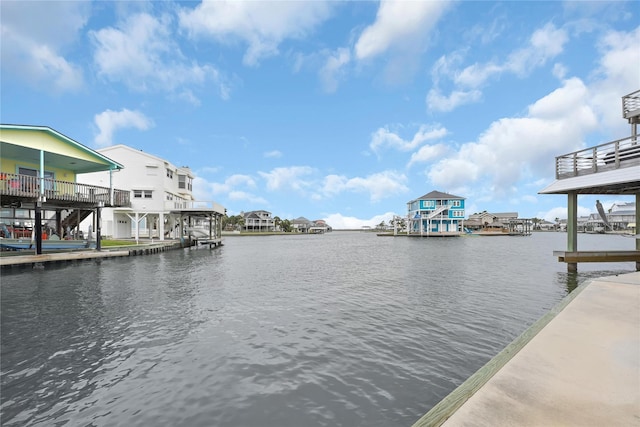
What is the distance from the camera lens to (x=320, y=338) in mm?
7730

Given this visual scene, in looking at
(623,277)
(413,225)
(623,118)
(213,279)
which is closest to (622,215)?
(413,225)

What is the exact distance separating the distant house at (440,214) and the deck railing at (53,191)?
68647 millimetres

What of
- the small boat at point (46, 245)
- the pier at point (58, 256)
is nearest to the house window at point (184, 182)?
the pier at point (58, 256)

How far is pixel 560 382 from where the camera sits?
11.2 ft

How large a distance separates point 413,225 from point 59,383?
9170 centimetres

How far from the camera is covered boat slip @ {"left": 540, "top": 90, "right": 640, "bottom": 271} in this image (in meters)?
13.1

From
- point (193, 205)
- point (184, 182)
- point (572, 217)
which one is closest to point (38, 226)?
point (193, 205)

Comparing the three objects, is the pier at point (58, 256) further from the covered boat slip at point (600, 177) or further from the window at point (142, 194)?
the covered boat slip at point (600, 177)

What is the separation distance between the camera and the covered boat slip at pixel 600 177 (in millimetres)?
13056

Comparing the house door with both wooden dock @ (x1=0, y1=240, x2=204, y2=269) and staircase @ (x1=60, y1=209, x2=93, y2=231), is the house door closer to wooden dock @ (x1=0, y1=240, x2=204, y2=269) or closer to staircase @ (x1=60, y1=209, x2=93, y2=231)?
staircase @ (x1=60, y1=209, x2=93, y2=231)

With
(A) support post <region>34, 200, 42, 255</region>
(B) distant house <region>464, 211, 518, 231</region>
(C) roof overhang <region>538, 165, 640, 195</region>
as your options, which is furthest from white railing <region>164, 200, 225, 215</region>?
(B) distant house <region>464, 211, 518, 231</region>

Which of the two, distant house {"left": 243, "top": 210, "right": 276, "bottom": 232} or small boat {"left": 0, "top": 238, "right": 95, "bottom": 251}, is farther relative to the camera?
distant house {"left": 243, "top": 210, "right": 276, "bottom": 232}

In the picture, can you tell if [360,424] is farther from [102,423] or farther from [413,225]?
[413,225]

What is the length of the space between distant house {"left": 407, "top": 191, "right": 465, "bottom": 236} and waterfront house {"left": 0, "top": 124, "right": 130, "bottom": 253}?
69.6 metres
